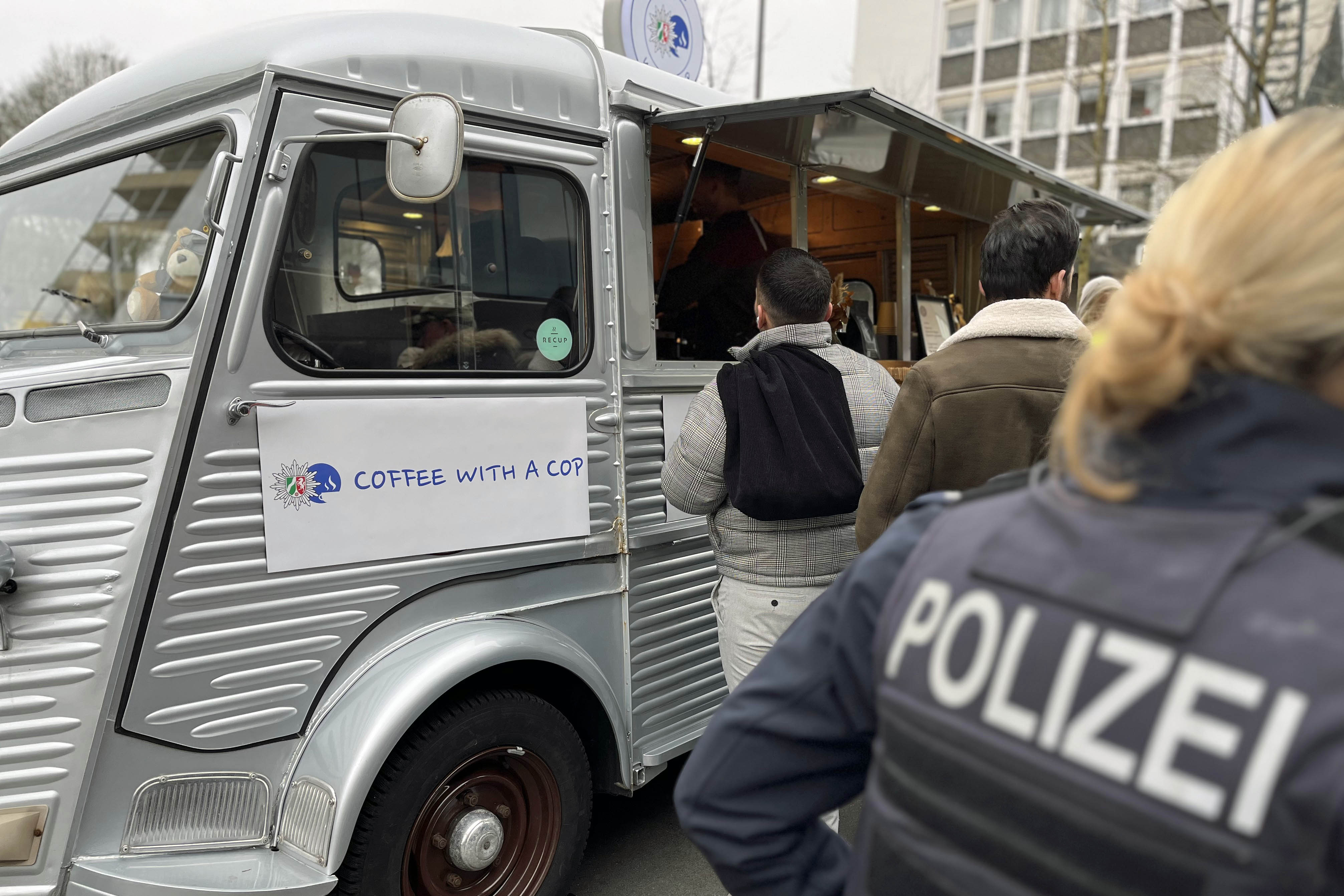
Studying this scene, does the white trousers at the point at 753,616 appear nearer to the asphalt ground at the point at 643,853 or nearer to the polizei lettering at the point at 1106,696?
the asphalt ground at the point at 643,853

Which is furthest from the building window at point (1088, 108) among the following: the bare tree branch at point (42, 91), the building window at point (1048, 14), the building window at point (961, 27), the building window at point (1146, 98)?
the bare tree branch at point (42, 91)

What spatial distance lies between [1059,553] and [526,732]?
7.54 ft

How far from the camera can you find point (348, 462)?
2.54m

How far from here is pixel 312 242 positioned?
2.55 meters

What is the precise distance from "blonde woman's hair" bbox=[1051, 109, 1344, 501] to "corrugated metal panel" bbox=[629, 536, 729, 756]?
2.44 metres

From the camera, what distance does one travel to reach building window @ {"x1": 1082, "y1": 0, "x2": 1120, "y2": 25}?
1276 centimetres

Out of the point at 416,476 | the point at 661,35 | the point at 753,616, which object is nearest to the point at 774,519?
the point at 753,616

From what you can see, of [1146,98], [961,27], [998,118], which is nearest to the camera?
[1146,98]

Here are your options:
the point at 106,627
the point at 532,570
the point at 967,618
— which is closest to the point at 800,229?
the point at 532,570

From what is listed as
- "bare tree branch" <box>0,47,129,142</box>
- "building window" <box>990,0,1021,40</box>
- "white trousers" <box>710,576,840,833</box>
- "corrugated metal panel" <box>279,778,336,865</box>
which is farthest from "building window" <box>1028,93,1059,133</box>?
"corrugated metal panel" <box>279,778,336,865</box>

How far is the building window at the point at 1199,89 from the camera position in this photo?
543 inches

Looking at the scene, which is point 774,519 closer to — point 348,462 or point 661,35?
point 348,462

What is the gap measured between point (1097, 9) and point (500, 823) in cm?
1439

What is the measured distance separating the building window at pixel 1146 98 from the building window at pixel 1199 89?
117 centimetres
